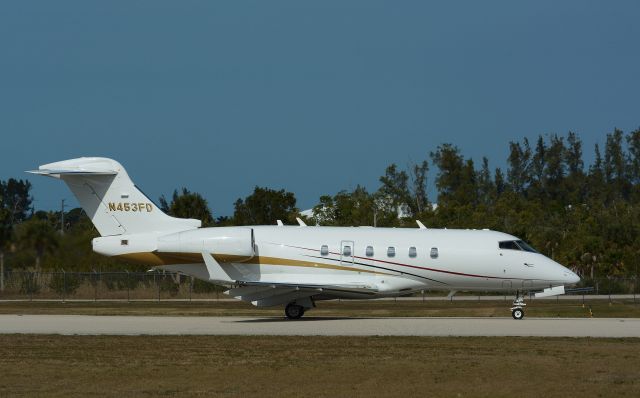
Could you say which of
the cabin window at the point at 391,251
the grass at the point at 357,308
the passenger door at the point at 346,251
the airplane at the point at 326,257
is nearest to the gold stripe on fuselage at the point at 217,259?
the airplane at the point at 326,257

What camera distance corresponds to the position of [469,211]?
7275 centimetres

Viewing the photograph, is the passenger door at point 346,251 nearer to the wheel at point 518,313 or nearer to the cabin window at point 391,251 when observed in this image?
the cabin window at point 391,251

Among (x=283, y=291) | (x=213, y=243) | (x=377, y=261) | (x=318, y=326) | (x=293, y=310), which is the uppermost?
(x=213, y=243)

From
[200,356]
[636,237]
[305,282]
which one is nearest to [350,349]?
[200,356]

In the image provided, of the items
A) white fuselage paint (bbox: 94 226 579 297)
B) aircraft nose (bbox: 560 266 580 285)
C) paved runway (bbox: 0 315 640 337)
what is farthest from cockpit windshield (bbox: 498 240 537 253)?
paved runway (bbox: 0 315 640 337)

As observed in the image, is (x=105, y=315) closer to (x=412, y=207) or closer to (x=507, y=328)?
(x=507, y=328)

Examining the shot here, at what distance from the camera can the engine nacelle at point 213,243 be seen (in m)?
33.5

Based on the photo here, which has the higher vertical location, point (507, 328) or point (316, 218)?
point (316, 218)

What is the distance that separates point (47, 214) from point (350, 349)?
8.88 meters

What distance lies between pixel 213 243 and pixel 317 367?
14.7 m

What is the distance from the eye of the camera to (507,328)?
95.0ft

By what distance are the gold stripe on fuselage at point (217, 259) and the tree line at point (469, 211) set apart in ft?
4.60

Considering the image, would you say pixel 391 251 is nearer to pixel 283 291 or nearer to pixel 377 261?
pixel 377 261

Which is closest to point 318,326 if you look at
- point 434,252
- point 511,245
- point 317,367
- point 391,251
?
point 391,251
